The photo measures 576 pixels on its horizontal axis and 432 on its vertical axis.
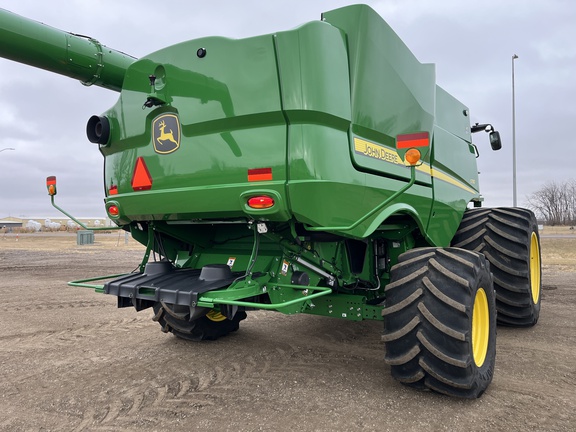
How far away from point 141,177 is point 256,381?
1961 mm

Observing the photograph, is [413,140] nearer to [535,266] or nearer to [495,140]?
[535,266]

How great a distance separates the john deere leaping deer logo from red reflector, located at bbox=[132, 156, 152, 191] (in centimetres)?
20

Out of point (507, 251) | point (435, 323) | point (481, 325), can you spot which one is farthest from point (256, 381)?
point (507, 251)

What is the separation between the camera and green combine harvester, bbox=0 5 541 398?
3.05m

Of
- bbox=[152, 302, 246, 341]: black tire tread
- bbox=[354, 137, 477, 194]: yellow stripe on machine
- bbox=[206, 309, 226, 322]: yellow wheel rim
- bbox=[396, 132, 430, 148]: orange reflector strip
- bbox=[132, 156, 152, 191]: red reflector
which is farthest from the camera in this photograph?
bbox=[206, 309, 226, 322]: yellow wheel rim

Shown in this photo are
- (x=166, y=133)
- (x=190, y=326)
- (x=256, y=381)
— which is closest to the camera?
(x=166, y=133)

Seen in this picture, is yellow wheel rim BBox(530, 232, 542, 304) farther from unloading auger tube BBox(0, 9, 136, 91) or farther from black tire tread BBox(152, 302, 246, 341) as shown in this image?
unloading auger tube BBox(0, 9, 136, 91)

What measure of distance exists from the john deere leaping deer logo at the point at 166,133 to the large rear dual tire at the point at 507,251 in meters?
3.43

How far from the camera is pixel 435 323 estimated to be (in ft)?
10.0

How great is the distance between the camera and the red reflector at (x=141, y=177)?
3688 mm

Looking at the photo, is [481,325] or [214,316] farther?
[214,316]

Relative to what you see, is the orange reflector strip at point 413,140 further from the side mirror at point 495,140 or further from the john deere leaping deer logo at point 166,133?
the side mirror at point 495,140

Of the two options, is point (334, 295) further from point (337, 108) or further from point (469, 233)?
point (469, 233)

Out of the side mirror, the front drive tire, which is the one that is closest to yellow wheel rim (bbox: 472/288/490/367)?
the front drive tire
